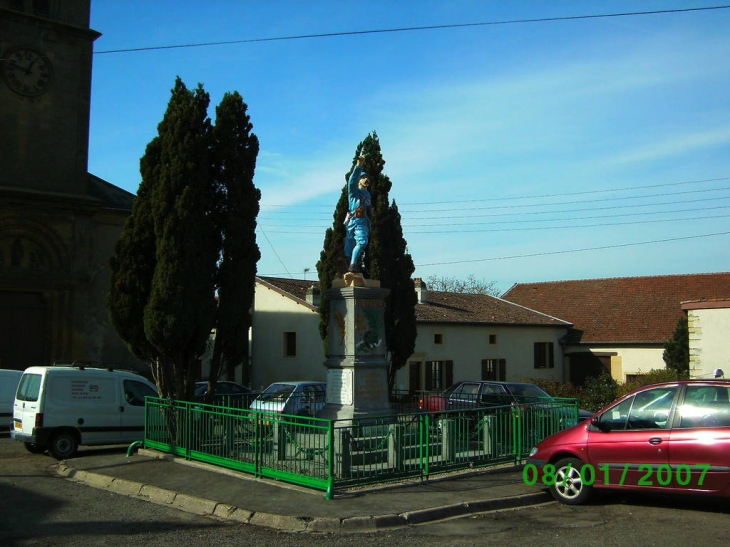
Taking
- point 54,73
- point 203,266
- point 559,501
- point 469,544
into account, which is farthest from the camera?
point 54,73

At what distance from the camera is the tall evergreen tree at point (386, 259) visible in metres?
22.6

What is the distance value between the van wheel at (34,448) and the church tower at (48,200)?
990 centimetres

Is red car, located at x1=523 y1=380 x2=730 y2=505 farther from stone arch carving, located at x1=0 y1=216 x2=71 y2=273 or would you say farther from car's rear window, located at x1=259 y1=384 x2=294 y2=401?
stone arch carving, located at x1=0 y1=216 x2=71 y2=273

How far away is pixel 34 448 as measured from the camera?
1484 cm

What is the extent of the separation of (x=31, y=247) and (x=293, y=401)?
12226 millimetres

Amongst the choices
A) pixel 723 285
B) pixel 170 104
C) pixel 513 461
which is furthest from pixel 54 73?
pixel 723 285

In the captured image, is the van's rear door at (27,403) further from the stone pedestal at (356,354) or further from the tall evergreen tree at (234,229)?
the stone pedestal at (356,354)

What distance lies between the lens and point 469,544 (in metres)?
7.90

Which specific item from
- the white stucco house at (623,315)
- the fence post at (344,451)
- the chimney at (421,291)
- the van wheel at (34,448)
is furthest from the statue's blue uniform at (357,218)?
the white stucco house at (623,315)

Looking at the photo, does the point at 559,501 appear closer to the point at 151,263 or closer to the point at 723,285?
the point at 151,263

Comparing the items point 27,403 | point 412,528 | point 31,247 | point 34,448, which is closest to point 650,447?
point 412,528

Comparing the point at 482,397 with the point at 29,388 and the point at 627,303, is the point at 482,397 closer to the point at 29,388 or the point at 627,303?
the point at 29,388

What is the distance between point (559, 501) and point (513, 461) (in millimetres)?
2489

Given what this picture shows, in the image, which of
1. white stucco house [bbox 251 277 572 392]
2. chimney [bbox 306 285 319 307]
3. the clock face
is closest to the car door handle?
white stucco house [bbox 251 277 572 392]
